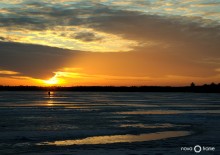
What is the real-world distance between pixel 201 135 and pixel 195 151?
5045 mm

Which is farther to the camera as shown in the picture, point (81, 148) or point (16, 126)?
point (16, 126)

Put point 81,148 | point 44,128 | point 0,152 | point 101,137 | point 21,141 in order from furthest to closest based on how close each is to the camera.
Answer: point 44,128 < point 101,137 < point 21,141 < point 81,148 < point 0,152

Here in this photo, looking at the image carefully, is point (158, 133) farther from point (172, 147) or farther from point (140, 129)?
point (172, 147)

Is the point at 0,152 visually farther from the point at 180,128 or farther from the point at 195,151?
the point at 180,128

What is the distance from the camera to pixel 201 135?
19.3m

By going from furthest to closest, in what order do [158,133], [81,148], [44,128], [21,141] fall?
[44,128]
[158,133]
[21,141]
[81,148]

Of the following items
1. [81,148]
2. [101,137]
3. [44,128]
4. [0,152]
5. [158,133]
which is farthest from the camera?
[44,128]

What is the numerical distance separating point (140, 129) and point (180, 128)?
2.69 metres

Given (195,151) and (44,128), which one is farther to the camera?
(44,128)

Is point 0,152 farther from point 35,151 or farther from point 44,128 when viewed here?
point 44,128

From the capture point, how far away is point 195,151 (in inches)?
569

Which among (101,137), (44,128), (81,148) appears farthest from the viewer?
(44,128)

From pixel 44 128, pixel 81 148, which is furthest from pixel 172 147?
pixel 44 128

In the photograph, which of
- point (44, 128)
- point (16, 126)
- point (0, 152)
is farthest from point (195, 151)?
point (16, 126)
